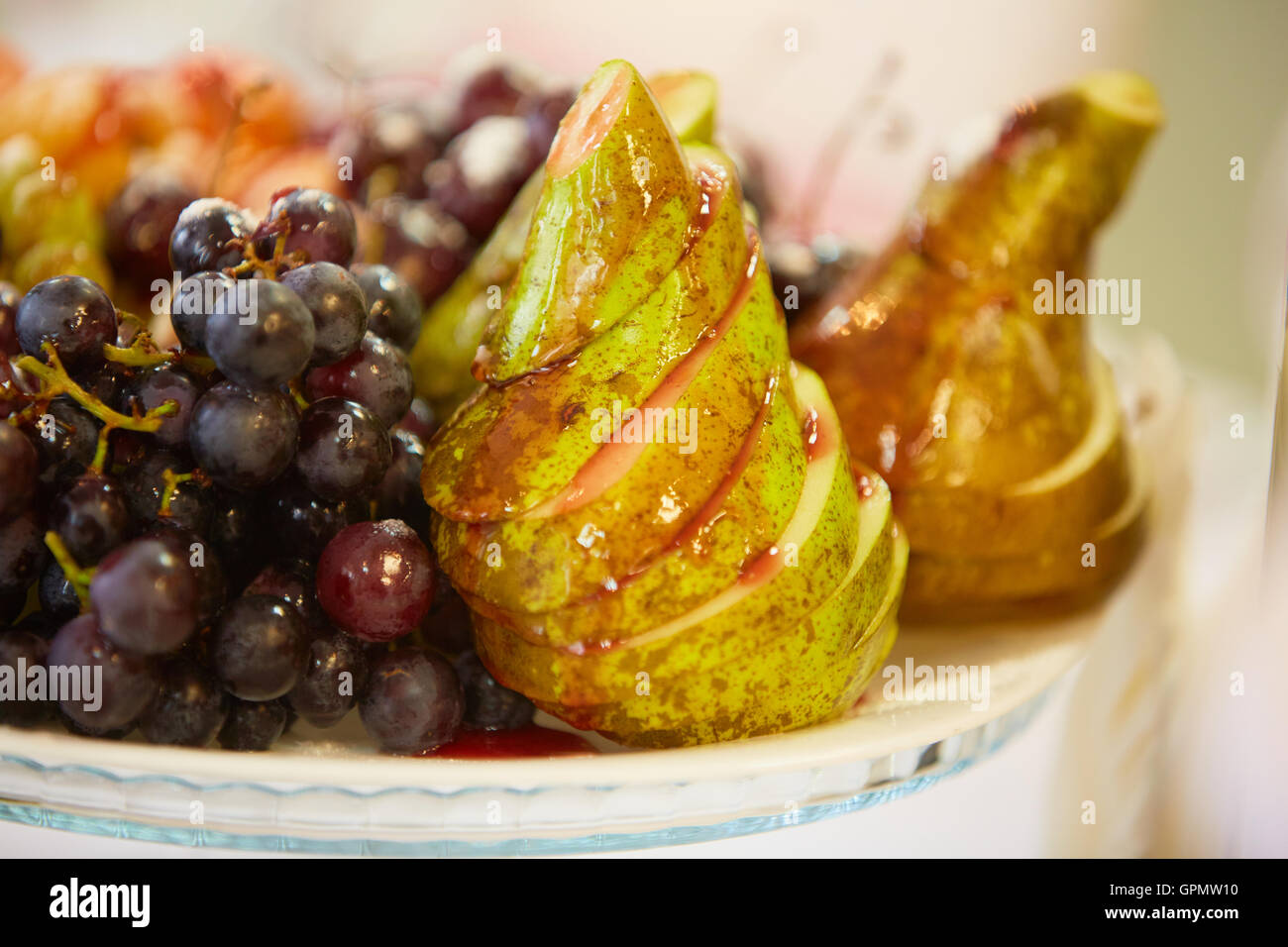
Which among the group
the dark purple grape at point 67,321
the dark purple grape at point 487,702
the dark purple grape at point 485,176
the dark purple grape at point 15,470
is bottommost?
the dark purple grape at point 487,702

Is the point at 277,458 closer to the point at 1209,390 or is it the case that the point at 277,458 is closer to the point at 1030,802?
the point at 1030,802

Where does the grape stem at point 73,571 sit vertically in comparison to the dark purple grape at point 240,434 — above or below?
below

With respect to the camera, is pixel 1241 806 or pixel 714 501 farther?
pixel 1241 806

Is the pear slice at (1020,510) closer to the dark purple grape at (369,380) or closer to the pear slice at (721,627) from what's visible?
the pear slice at (721,627)

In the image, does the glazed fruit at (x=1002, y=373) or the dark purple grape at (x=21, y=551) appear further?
the glazed fruit at (x=1002, y=373)

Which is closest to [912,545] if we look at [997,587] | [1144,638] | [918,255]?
[997,587]

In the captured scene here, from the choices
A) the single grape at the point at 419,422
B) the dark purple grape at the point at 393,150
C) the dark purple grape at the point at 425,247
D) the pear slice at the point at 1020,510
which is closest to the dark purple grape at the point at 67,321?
the single grape at the point at 419,422
